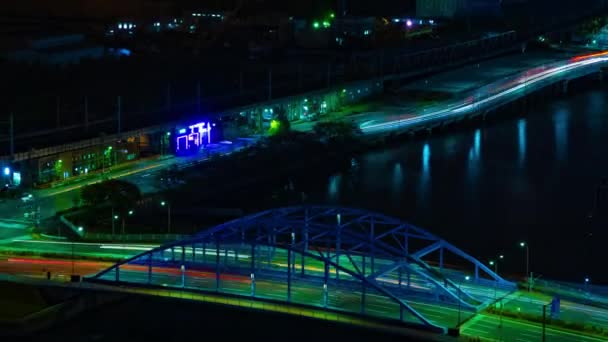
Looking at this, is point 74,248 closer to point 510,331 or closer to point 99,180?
point 99,180

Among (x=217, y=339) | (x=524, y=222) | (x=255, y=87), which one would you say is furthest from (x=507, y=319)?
(x=255, y=87)

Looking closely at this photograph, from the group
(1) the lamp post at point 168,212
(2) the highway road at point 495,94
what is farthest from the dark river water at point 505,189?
(1) the lamp post at point 168,212

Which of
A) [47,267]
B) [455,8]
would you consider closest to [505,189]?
[47,267]

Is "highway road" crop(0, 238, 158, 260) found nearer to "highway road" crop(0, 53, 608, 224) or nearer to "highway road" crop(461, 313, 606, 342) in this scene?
"highway road" crop(0, 53, 608, 224)

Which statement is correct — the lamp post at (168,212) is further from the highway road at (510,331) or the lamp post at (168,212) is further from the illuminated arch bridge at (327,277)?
the highway road at (510,331)

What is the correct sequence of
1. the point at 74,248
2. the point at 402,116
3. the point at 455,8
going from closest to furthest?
the point at 74,248 → the point at 402,116 → the point at 455,8

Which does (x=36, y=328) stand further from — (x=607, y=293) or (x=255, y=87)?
(x=255, y=87)

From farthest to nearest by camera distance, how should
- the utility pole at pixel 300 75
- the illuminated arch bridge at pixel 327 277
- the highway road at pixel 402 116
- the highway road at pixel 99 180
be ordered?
1. the utility pole at pixel 300 75
2. the highway road at pixel 402 116
3. the highway road at pixel 99 180
4. the illuminated arch bridge at pixel 327 277

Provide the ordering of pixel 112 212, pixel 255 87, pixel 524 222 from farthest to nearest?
pixel 255 87 < pixel 524 222 < pixel 112 212
